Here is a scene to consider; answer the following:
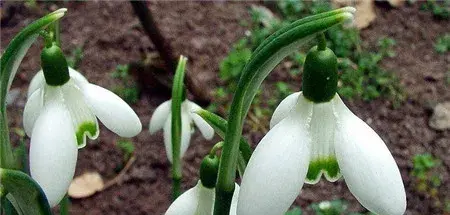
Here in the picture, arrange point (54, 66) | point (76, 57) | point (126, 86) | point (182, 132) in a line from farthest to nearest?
point (76, 57) < point (126, 86) < point (182, 132) < point (54, 66)

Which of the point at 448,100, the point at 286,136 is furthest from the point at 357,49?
the point at 286,136

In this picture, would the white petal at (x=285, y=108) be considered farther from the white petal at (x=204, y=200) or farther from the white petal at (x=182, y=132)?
the white petal at (x=182, y=132)

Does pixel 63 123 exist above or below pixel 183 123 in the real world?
above

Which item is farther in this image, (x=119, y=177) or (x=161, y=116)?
(x=119, y=177)

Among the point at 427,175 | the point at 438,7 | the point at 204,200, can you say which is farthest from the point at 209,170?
the point at 438,7

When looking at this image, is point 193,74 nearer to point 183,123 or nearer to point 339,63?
point 339,63

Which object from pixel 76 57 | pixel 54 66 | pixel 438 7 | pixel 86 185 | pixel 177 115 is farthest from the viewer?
pixel 438 7

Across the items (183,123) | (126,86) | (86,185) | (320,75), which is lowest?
(86,185)

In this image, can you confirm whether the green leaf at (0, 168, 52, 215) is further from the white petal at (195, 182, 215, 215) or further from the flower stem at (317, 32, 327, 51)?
the flower stem at (317, 32, 327, 51)
